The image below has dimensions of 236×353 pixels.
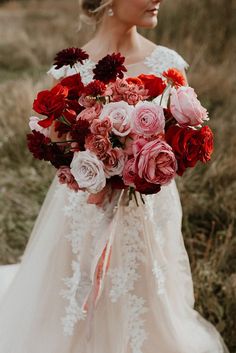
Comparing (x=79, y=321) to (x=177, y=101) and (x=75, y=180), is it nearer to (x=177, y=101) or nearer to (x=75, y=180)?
(x=75, y=180)

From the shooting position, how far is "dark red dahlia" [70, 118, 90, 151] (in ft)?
6.70

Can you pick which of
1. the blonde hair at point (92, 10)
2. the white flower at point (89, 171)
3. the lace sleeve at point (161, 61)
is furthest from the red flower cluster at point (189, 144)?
the blonde hair at point (92, 10)

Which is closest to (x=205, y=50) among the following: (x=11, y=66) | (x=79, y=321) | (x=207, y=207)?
(x=207, y=207)

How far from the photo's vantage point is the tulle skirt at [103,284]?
2.66 meters

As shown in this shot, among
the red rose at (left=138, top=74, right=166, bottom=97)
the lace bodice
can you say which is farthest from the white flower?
the lace bodice

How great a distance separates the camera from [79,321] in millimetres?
2836

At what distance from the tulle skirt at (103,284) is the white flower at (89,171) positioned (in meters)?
0.38

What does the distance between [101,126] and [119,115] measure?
79 mm

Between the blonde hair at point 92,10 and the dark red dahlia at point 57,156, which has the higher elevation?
the blonde hair at point 92,10

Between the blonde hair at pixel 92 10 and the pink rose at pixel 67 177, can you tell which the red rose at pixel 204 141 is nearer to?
the pink rose at pixel 67 177

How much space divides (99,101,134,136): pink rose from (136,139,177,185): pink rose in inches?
4.3

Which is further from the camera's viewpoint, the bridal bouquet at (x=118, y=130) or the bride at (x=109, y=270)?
the bride at (x=109, y=270)

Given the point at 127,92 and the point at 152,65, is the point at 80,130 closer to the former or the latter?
the point at 127,92

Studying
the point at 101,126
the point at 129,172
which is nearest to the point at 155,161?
the point at 129,172
